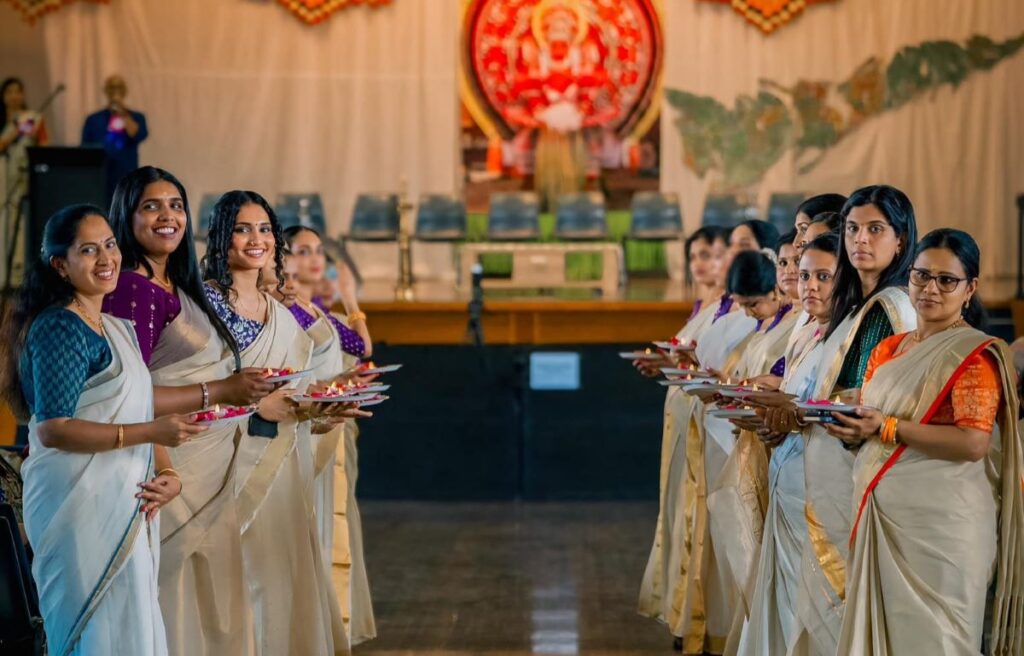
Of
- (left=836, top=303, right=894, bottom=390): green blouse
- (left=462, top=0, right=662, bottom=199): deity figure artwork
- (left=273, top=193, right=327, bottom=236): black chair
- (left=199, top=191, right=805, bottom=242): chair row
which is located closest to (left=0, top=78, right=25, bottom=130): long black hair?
(left=199, top=191, right=805, bottom=242): chair row

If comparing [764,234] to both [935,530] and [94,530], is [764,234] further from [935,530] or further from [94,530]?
[94,530]

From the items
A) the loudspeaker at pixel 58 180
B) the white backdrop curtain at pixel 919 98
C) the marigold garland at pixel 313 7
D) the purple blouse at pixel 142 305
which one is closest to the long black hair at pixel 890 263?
the purple blouse at pixel 142 305

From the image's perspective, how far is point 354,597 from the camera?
5406 mm

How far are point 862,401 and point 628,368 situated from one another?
508 centimetres

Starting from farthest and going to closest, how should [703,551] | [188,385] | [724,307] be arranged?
[724,307] < [703,551] < [188,385]

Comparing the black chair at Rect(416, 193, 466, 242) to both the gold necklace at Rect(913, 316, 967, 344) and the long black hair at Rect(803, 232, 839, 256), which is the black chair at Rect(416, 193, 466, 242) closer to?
the long black hair at Rect(803, 232, 839, 256)

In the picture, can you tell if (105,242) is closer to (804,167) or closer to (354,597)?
(354,597)

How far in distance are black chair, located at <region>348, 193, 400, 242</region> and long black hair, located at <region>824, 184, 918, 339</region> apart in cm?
915

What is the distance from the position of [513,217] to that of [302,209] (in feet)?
6.10

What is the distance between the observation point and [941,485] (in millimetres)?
3295

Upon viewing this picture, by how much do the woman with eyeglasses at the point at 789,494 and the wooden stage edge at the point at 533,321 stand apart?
4.86 metres

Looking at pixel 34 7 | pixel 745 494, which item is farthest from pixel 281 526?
pixel 34 7

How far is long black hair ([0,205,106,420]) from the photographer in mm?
3217

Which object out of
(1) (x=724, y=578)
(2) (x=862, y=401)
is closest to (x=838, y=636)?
(2) (x=862, y=401)
